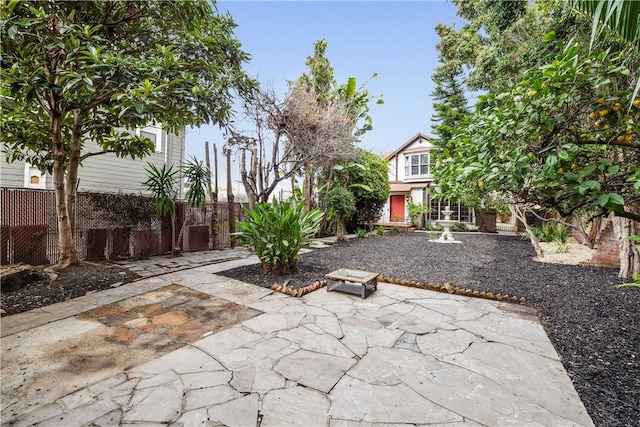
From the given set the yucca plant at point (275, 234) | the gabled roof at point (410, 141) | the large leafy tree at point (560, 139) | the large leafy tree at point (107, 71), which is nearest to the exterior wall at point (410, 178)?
the gabled roof at point (410, 141)

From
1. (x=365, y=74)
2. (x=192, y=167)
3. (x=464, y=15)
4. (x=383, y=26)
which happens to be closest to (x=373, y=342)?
(x=192, y=167)

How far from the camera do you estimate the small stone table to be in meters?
4.05

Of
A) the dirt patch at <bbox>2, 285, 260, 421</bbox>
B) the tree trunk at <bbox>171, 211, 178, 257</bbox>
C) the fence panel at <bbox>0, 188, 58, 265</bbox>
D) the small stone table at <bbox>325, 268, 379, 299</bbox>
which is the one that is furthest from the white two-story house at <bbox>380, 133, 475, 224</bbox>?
the dirt patch at <bbox>2, 285, 260, 421</bbox>

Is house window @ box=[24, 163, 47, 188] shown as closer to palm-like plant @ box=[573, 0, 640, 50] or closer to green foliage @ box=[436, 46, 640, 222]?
green foliage @ box=[436, 46, 640, 222]

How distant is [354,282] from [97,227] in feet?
18.5

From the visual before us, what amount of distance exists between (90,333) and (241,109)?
5792 mm

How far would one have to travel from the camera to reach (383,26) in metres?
7.20

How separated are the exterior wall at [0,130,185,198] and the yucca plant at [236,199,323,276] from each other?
14.1ft

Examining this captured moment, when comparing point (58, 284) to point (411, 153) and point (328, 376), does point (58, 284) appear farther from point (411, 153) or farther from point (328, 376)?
point (411, 153)

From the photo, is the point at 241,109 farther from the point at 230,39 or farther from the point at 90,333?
A: the point at 90,333

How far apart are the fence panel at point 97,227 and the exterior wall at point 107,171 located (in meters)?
1.18

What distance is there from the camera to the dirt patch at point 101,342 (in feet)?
6.57

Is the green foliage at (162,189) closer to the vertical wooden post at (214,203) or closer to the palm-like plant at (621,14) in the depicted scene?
the vertical wooden post at (214,203)

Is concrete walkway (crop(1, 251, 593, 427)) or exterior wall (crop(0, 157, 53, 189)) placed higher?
exterior wall (crop(0, 157, 53, 189))
